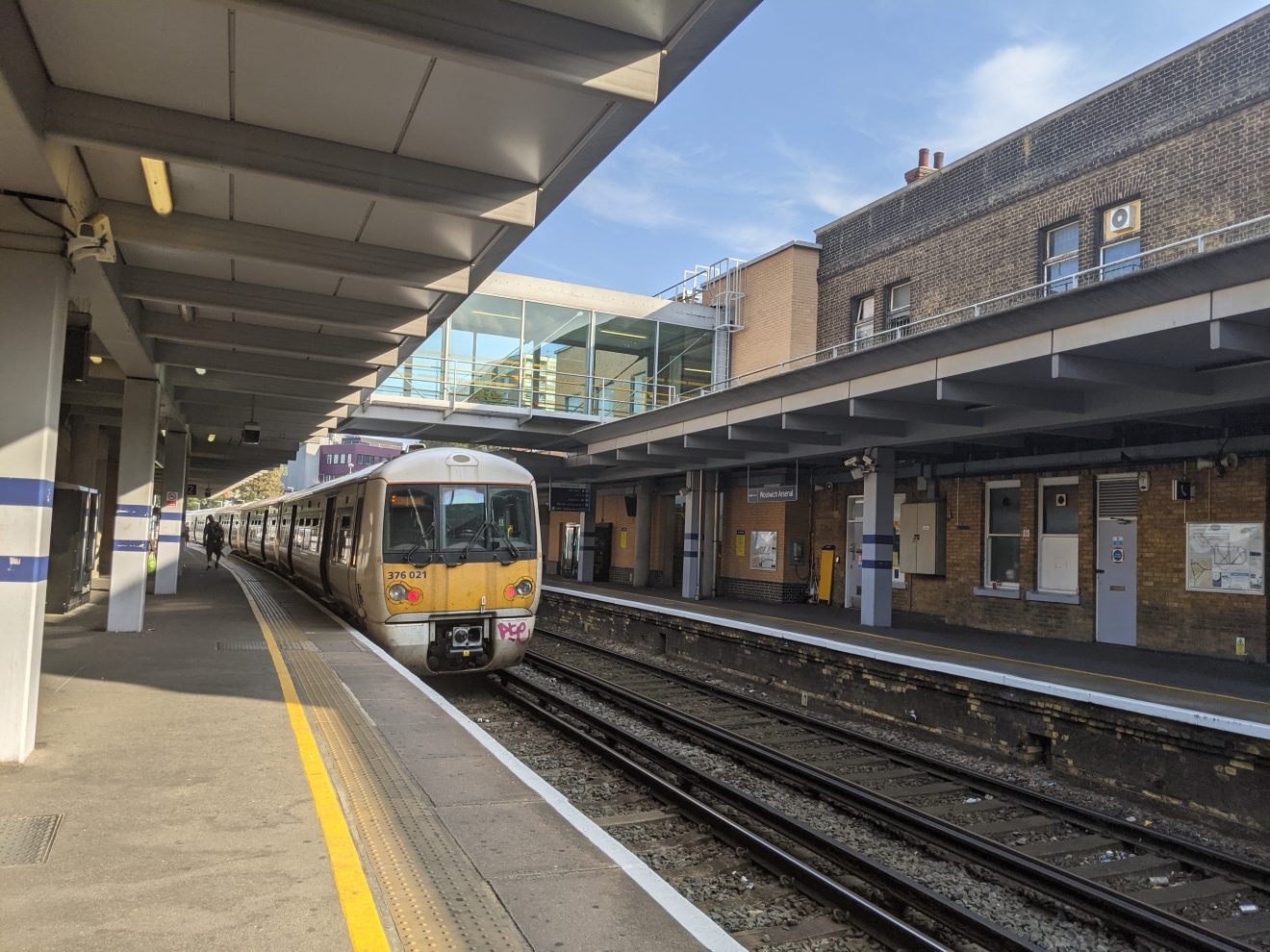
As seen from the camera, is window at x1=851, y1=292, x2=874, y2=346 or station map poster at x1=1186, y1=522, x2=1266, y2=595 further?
window at x1=851, y1=292, x2=874, y2=346

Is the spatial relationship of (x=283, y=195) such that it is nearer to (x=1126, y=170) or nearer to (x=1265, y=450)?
(x=1265, y=450)

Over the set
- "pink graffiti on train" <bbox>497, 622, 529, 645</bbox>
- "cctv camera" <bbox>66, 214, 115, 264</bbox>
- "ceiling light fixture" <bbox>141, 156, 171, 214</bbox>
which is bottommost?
"pink graffiti on train" <bbox>497, 622, 529, 645</bbox>

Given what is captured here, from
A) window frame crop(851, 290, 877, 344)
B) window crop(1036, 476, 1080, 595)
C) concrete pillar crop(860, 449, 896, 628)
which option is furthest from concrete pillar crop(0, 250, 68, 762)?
window frame crop(851, 290, 877, 344)

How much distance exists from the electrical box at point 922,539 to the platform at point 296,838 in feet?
38.9

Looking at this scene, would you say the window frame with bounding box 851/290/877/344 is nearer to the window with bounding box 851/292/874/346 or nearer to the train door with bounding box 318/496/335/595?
the window with bounding box 851/292/874/346

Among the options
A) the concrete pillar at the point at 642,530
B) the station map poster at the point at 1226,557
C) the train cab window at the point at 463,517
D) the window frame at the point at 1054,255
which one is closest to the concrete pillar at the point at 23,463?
the train cab window at the point at 463,517

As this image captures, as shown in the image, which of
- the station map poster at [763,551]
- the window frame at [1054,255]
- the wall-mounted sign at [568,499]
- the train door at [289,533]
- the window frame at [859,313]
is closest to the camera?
the window frame at [1054,255]

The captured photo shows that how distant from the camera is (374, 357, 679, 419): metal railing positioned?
23.0 m

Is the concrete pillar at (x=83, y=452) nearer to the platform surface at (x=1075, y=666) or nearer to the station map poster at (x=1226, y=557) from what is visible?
the platform surface at (x=1075, y=666)

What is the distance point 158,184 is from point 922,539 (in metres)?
14.6

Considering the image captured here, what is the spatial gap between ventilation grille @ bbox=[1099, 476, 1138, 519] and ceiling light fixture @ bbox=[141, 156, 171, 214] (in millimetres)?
13047

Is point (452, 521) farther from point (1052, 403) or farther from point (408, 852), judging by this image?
point (1052, 403)

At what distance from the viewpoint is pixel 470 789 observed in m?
5.37

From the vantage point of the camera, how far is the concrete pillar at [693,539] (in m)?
22.0
